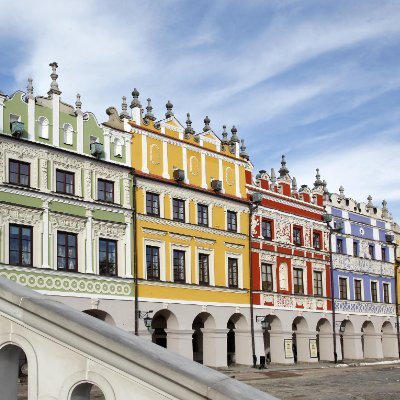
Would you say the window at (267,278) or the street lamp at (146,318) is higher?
the window at (267,278)

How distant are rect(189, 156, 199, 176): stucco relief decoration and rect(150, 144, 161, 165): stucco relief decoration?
7.21ft

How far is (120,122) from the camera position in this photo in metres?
28.8

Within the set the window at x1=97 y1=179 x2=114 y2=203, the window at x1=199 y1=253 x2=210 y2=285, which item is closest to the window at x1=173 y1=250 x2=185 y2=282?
the window at x1=199 y1=253 x2=210 y2=285

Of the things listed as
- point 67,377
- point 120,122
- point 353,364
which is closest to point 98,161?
point 120,122

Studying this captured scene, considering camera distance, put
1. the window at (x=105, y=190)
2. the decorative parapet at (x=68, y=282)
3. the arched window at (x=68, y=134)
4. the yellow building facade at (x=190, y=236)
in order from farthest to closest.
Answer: the yellow building facade at (x=190, y=236) < the window at (x=105, y=190) < the arched window at (x=68, y=134) < the decorative parapet at (x=68, y=282)

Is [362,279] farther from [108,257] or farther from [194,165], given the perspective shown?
[108,257]

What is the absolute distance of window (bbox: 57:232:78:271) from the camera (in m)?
25.1

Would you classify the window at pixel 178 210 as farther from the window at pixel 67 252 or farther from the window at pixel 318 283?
the window at pixel 318 283

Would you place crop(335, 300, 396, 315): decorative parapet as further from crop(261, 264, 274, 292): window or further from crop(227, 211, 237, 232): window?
crop(227, 211, 237, 232): window

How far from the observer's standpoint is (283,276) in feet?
118

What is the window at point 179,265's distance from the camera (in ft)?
97.8

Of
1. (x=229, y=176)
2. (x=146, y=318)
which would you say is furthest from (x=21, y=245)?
(x=229, y=176)

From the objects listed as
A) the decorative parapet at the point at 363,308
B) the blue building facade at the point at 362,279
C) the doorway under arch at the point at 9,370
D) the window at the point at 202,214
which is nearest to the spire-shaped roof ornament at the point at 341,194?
the blue building facade at the point at 362,279

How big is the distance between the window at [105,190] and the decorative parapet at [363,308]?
1803 cm
